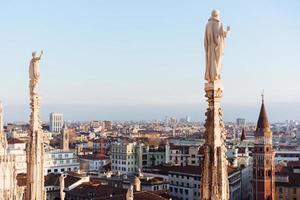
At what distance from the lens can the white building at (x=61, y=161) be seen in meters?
54.2

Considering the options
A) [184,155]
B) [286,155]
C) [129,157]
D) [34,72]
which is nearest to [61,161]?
[129,157]

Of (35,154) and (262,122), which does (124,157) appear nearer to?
(262,122)

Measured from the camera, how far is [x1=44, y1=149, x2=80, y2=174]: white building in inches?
2136

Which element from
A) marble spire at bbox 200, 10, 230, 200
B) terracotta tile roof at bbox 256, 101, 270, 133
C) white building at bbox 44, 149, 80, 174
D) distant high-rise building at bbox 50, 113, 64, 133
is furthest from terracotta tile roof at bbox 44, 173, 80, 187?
distant high-rise building at bbox 50, 113, 64, 133

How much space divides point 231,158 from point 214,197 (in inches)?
1967

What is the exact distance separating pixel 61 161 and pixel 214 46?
52518mm

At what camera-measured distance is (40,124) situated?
7.39 m

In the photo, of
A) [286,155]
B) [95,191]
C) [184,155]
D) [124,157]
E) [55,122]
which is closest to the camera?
[95,191]

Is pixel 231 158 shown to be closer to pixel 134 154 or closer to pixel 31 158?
pixel 134 154

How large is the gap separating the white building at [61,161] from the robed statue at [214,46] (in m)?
49.7

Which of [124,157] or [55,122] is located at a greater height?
[55,122]

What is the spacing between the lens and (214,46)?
5.14 metres

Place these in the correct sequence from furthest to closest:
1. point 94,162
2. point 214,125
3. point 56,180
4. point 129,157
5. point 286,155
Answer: point 286,155 < point 94,162 < point 129,157 < point 56,180 < point 214,125

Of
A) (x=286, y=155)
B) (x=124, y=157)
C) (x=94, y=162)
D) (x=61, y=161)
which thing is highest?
(x=124, y=157)
